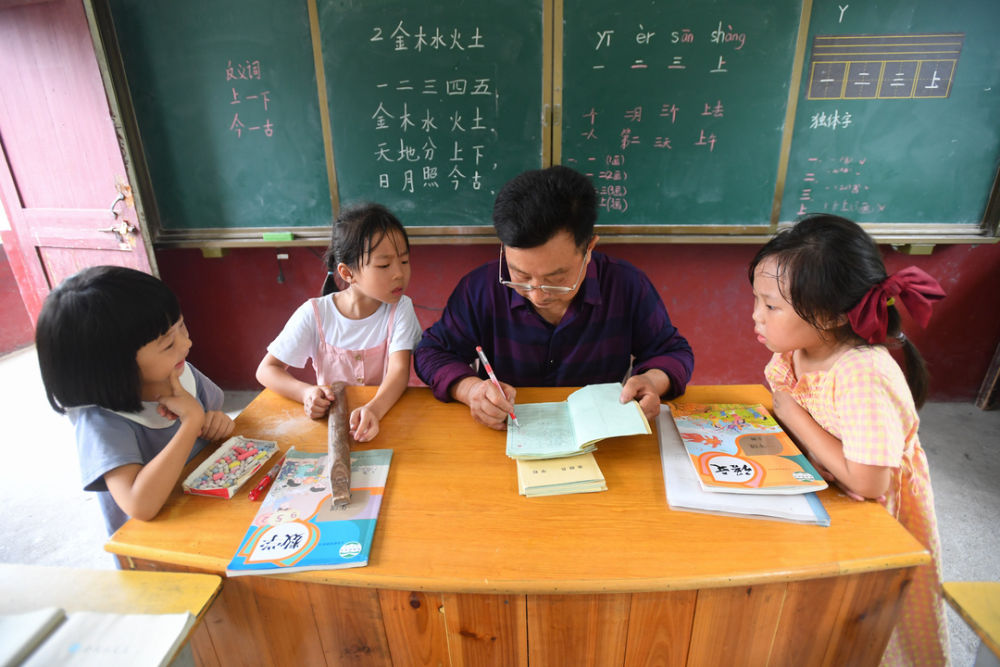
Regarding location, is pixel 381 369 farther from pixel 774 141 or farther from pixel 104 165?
pixel 774 141

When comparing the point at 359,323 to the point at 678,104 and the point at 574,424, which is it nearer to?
the point at 574,424

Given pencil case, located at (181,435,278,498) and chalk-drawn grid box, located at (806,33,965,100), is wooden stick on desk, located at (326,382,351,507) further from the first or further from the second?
chalk-drawn grid box, located at (806,33,965,100)

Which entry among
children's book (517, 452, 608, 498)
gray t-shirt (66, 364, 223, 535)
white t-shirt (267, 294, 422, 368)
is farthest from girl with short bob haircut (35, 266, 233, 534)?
children's book (517, 452, 608, 498)

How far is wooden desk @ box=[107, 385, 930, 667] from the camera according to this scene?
2.57ft

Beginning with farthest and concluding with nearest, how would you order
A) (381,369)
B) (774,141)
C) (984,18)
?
(774,141) → (984,18) → (381,369)

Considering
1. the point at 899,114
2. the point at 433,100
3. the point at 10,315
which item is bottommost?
the point at 10,315

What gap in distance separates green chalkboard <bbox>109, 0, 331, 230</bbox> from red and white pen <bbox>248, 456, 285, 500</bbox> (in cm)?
183

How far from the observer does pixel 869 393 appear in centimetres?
91

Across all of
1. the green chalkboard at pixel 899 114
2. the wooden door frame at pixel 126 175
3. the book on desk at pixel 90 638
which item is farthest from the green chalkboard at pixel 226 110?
the green chalkboard at pixel 899 114

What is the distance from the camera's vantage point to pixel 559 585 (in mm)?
758

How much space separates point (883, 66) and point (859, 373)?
2.04 metres

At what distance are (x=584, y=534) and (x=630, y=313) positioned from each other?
31.7 inches

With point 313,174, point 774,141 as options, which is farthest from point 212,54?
point 774,141

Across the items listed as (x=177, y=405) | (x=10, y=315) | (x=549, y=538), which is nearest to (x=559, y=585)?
(x=549, y=538)
